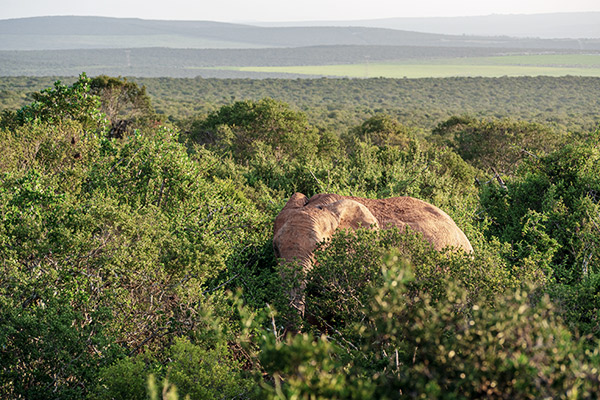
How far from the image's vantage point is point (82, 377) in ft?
25.4

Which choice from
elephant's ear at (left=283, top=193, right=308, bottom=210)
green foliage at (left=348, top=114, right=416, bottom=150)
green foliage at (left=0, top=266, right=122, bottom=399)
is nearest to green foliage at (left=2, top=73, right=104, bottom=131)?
elephant's ear at (left=283, top=193, right=308, bottom=210)

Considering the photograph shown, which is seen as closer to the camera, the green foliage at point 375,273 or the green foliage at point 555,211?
the green foliage at point 375,273

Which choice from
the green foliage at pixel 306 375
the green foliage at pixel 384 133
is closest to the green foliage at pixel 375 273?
the green foliage at pixel 306 375

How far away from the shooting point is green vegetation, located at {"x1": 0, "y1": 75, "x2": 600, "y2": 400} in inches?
185

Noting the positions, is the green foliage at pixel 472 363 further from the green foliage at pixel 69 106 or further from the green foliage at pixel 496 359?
the green foliage at pixel 69 106

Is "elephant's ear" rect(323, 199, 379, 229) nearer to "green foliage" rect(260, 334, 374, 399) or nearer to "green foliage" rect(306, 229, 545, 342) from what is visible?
"green foliage" rect(306, 229, 545, 342)

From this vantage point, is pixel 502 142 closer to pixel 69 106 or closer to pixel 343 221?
pixel 69 106

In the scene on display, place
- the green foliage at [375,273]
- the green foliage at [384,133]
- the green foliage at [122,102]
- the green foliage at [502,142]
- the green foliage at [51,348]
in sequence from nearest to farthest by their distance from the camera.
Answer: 1. the green foliage at [51,348]
2. the green foliage at [375,273]
3. the green foliage at [502,142]
4. the green foliage at [384,133]
5. the green foliage at [122,102]

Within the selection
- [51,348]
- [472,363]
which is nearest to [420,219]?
[472,363]

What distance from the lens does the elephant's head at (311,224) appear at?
10.5 m

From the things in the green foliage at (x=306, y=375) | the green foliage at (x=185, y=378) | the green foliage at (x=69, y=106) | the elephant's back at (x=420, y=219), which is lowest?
the green foliage at (x=185, y=378)

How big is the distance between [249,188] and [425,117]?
219ft

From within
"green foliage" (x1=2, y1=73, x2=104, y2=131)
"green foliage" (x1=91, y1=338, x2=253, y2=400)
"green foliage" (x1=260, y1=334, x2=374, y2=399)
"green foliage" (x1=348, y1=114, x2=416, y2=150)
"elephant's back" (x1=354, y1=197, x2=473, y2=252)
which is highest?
"green foliage" (x1=2, y1=73, x2=104, y2=131)

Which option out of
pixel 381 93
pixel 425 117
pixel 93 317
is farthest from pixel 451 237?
pixel 381 93
